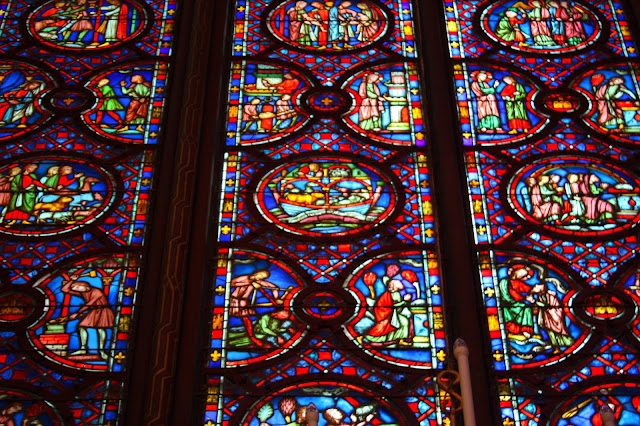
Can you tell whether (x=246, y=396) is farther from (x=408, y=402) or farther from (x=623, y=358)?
(x=623, y=358)

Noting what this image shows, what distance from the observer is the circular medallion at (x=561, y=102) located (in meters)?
9.50

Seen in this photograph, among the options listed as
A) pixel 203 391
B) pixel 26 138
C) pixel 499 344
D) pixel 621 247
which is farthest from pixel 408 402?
pixel 26 138

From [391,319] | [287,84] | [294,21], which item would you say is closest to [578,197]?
[391,319]

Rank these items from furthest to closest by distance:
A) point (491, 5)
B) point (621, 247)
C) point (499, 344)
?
point (491, 5) → point (621, 247) → point (499, 344)

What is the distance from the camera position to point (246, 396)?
7.67 meters

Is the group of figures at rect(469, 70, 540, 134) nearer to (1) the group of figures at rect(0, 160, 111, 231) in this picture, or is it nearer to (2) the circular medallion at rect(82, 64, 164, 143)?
(2) the circular medallion at rect(82, 64, 164, 143)

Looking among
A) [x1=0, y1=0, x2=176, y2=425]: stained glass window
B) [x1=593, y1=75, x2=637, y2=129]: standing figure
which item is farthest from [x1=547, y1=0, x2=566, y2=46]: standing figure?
[x1=0, y1=0, x2=176, y2=425]: stained glass window

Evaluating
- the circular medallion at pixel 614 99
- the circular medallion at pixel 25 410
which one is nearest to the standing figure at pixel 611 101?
the circular medallion at pixel 614 99

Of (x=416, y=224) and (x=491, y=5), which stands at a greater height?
(x=491, y=5)

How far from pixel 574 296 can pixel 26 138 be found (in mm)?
4264

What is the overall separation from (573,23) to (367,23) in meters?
1.74

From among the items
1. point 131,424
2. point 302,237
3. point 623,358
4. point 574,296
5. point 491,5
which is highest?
point 491,5

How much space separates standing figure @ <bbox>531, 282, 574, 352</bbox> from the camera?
8.00 metres

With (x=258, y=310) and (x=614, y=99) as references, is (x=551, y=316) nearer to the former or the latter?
(x=258, y=310)
